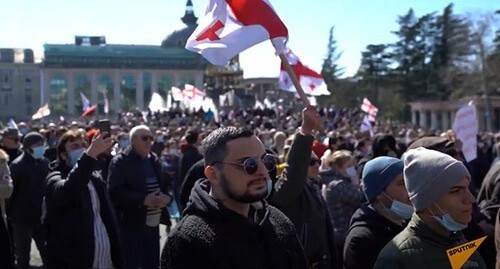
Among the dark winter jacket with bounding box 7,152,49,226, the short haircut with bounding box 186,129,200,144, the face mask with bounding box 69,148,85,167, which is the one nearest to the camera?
the face mask with bounding box 69,148,85,167

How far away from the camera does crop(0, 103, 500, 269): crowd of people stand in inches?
124

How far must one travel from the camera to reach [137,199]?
700 centimetres

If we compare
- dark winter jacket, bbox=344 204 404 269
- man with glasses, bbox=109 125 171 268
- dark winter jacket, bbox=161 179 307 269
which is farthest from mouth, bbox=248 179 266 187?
man with glasses, bbox=109 125 171 268

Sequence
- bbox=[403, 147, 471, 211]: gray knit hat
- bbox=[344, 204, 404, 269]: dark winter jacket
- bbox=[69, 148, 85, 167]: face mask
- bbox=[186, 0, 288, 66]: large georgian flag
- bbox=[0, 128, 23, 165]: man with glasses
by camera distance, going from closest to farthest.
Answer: bbox=[403, 147, 471, 211]: gray knit hat → bbox=[344, 204, 404, 269]: dark winter jacket → bbox=[186, 0, 288, 66]: large georgian flag → bbox=[69, 148, 85, 167]: face mask → bbox=[0, 128, 23, 165]: man with glasses

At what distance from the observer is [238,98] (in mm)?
72438

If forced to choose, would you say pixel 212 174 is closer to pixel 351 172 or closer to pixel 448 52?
pixel 351 172

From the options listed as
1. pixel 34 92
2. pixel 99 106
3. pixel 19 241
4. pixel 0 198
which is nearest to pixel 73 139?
pixel 0 198

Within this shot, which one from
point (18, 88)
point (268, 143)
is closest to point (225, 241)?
point (268, 143)

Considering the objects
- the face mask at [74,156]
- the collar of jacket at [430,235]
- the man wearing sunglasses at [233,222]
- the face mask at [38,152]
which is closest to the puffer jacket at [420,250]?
the collar of jacket at [430,235]

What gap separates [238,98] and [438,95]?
17175 mm

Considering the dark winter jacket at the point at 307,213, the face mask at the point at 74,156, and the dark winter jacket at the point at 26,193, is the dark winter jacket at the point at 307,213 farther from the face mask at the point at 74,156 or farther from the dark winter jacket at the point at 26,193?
the dark winter jacket at the point at 26,193

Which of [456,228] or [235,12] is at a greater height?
[235,12]

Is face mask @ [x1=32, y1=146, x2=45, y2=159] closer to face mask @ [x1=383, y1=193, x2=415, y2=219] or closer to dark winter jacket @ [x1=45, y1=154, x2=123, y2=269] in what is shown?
dark winter jacket @ [x1=45, y1=154, x2=123, y2=269]

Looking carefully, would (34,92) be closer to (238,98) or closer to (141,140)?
(238,98)
